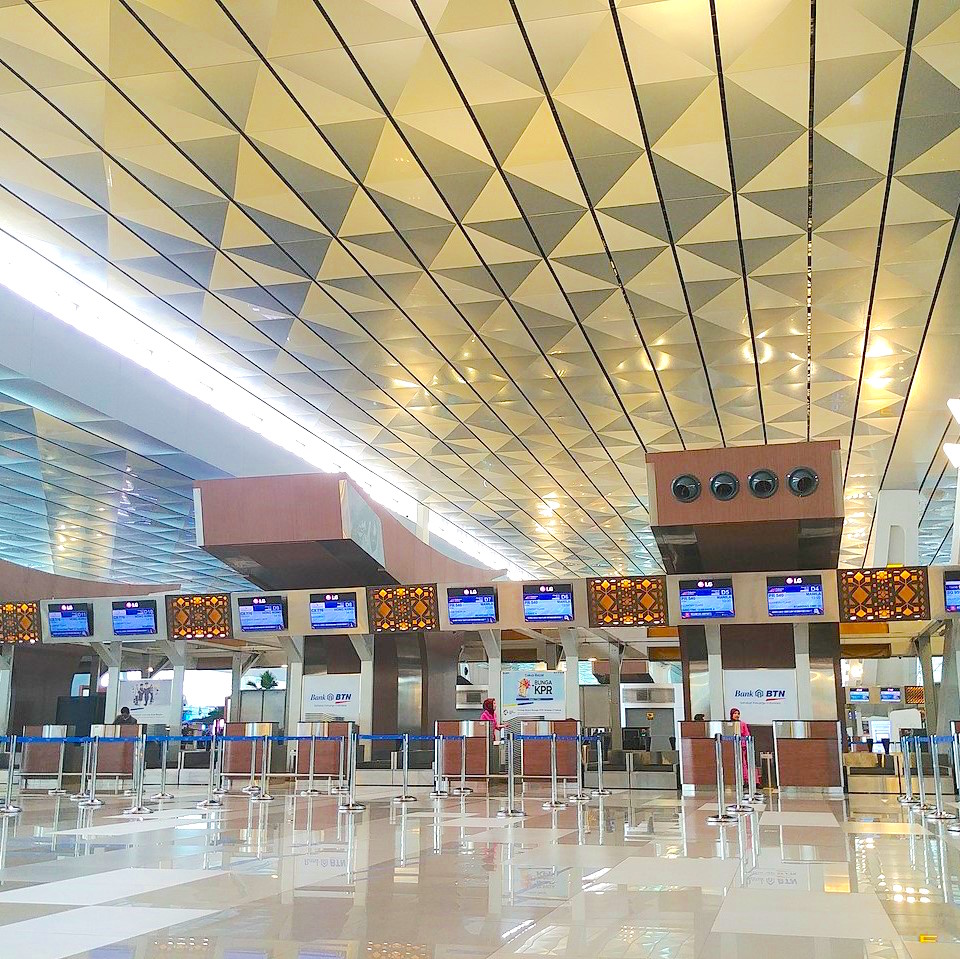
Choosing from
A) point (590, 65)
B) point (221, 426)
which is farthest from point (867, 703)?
point (590, 65)

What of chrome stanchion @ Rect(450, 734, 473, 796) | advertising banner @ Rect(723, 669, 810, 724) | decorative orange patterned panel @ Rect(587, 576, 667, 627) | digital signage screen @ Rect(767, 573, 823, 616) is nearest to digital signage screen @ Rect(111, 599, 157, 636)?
chrome stanchion @ Rect(450, 734, 473, 796)

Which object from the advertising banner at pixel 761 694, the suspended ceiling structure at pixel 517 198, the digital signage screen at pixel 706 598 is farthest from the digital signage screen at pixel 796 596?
the suspended ceiling structure at pixel 517 198

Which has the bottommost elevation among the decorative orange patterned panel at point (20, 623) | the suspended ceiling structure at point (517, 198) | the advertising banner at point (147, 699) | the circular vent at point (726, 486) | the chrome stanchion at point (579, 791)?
the chrome stanchion at point (579, 791)

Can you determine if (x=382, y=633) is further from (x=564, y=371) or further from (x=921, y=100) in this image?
(x=921, y=100)

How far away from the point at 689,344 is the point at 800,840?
10952 millimetres

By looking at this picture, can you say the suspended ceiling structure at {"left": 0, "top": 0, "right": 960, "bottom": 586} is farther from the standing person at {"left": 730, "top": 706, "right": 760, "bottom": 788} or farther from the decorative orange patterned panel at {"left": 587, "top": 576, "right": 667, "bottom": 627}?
the standing person at {"left": 730, "top": 706, "right": 760, "bottom": 788}

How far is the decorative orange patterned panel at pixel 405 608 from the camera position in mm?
19203

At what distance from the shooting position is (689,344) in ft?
60.7

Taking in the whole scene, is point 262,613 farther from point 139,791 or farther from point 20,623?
point 139,791

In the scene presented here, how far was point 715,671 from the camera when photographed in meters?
17.9

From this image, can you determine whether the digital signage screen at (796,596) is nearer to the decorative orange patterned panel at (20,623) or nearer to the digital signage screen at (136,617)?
the digital signage screen at (136,617)

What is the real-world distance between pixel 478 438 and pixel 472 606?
21.7ft

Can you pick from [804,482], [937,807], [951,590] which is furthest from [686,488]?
[937,807]

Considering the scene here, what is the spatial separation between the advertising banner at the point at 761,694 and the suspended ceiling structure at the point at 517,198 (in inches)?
240
